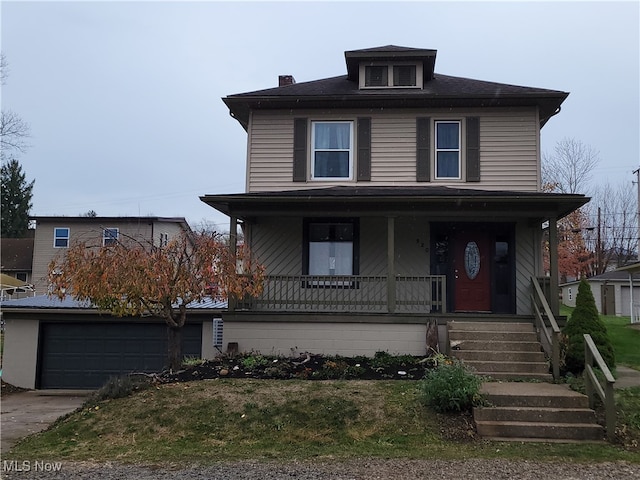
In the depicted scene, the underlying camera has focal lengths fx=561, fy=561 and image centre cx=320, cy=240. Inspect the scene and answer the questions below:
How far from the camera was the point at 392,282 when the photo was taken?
12.1 m

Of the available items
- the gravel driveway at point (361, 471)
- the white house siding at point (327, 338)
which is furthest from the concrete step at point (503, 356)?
the gravel driveway at point (361, 471)

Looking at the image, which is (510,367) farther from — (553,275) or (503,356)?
(553,275)

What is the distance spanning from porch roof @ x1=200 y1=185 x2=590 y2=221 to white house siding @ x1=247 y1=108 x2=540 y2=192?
36.2 inches

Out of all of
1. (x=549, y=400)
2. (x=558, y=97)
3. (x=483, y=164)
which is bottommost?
(x=549, y=400)

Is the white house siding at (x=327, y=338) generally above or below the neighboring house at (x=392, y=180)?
below

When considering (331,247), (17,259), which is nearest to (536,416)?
(331,247)

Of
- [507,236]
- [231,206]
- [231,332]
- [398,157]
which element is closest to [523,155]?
[507,236]

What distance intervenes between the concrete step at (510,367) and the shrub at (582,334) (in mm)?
531

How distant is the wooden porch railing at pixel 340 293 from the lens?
12586 mm

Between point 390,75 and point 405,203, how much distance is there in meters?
4.25

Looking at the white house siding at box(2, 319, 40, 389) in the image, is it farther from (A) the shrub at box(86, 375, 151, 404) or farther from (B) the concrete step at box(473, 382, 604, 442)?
(B) the concrete step at box(473, 382, 604, 442)

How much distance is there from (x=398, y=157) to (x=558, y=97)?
399 cm

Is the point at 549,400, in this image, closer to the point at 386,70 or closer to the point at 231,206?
the point at 231,206

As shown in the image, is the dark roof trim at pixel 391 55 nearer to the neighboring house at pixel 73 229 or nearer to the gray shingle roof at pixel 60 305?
the gray shingle roof at pixel 60 305
